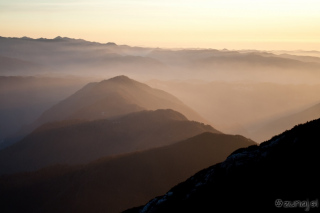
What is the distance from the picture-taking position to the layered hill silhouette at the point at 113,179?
172ft

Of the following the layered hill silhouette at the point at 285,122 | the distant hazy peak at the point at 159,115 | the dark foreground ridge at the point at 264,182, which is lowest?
the layered hill silhouette at the point at 285,122

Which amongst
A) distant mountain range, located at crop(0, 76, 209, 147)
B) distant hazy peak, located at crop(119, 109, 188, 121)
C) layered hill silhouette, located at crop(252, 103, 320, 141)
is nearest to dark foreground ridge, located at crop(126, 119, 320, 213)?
distant hazy peak, located at crop(119, 109, 188, 121)

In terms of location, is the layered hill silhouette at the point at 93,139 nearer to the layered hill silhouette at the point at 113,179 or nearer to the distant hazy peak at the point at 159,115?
the distant hazy peak at the point at 159,115

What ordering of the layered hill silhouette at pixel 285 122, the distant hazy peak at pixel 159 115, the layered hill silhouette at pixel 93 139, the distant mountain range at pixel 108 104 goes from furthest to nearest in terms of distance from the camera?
the layered hill silhouette at pixel 285 122
the distant mountain range at pixel 108 104
the distant hazy peak at pixel 159 115
the layered hill silhouette at pixel 93 139

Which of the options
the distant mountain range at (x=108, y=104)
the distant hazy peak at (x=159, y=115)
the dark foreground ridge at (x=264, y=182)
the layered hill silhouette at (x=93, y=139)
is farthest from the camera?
the distant mountain range at (x=108, y=104)

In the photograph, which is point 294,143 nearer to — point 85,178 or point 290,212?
point 290,212

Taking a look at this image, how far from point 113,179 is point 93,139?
118ft

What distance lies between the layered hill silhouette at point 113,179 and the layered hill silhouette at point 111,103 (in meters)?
51.8

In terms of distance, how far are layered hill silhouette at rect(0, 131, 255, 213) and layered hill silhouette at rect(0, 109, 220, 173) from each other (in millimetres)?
17717

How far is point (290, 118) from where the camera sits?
177m

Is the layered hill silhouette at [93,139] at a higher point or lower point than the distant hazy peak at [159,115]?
lower

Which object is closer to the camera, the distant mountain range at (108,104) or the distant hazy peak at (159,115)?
the distant hazy peak at (159,115)

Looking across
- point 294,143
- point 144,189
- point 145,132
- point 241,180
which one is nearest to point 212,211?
point 241,180

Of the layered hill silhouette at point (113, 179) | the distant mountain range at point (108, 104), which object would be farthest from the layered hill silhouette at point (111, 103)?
the layered hill silhouette at point (113, 179)
